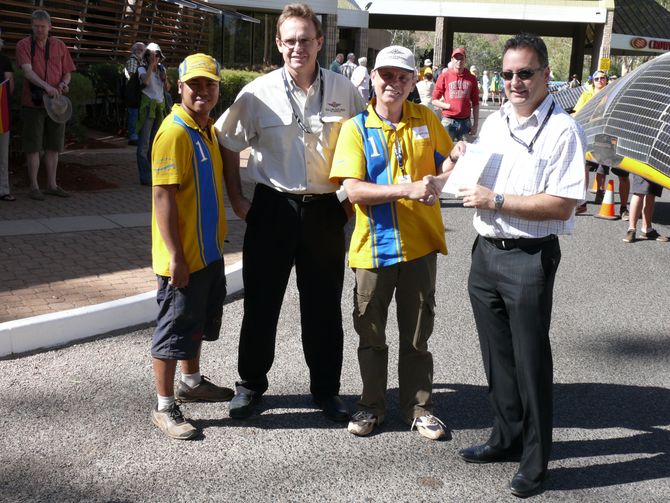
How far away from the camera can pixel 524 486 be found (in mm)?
3654

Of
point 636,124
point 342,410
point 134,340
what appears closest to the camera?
point 342,410

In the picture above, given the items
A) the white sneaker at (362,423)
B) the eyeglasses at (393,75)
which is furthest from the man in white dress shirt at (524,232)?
the white sneaker at (362,423)

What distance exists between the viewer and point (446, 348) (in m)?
5.65

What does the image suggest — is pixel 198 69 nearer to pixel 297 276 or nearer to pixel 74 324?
pixel 297 276

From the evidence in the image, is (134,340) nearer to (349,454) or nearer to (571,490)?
(349,454)

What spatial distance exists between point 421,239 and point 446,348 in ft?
5.63

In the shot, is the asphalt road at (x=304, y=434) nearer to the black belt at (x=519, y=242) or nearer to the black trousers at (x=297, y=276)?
the black trousers at (x=297, y=276)

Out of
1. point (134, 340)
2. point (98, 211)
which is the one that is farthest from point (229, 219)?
point (134, 340)

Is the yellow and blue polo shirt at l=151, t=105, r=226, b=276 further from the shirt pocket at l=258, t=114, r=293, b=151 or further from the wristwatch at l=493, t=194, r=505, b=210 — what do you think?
the wristwatch at l=493, t=194, r=505, b=210

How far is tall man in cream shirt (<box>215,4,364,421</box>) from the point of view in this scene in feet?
13.9

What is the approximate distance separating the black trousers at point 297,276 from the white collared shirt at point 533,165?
0.93m

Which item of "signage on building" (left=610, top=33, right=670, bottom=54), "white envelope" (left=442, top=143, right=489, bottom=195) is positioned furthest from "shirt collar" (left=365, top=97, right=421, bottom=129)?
"signage on building" (left=610, top=33, right=670, bottom=54)

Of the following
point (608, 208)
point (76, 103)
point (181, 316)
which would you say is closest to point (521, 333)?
point (181, 316)

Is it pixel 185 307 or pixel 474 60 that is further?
pixel 474 60
